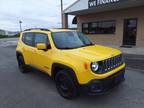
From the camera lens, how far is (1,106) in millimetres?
3871

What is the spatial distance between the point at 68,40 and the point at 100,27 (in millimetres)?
12277

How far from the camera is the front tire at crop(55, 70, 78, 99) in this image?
391cm

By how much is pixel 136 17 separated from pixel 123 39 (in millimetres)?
2277

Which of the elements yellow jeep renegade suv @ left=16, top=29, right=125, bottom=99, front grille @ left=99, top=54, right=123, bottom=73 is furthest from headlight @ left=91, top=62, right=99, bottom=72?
front grille @ left=99, top=54, right=123, bottom=73

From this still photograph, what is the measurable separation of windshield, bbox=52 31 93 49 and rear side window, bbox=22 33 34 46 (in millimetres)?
1326

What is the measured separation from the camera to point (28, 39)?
6.12m

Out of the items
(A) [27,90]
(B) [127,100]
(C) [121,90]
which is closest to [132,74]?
(C) [121,90]

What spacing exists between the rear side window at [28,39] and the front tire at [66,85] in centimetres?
206

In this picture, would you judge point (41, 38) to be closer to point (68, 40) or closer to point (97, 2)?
point (68, 40)

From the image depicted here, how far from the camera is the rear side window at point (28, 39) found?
19.1 ft

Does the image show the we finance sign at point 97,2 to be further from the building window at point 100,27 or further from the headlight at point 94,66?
the headlight at point 94,66

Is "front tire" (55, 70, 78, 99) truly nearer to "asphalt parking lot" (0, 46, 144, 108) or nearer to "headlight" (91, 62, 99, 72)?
"asphalt parking lot" (0, 46, 144, 108)

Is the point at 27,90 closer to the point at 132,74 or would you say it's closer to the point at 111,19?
the point at 132,74

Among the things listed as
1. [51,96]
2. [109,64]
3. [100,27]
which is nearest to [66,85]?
[51,96]
